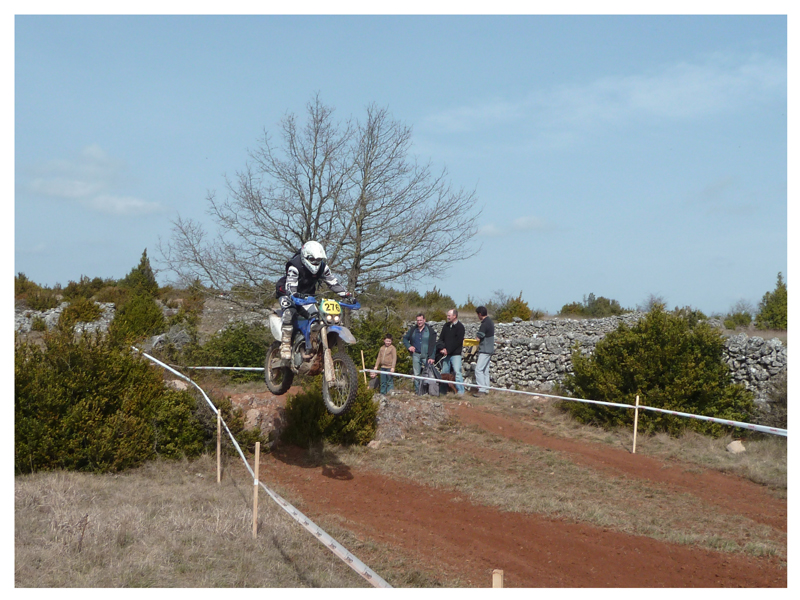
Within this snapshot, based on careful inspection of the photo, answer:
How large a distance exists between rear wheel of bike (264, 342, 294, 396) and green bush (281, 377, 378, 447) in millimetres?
2983

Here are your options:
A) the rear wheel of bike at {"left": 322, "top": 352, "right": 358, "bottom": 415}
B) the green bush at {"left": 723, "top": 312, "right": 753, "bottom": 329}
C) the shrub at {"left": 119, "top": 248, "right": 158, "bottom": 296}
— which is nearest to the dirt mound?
the rear wheel of bike at {"left": 322, "top": 352, "right": 358, "bottom": 415}

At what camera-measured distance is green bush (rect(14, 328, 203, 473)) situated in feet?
33.9

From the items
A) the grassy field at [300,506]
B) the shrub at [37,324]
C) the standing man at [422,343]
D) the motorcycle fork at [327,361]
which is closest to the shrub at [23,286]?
the shrub at [37,324]

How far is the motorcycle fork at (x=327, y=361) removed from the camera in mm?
8297

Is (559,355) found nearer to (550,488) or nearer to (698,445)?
(698,445)

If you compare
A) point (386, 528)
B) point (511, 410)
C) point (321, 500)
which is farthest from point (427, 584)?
point (511, 410)

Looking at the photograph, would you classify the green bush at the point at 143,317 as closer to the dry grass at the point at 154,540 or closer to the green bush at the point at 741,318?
the dry grass at the point at 154,540

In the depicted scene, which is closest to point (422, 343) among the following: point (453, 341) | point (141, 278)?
point (453, 341)

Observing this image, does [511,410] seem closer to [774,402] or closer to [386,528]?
[774,402]

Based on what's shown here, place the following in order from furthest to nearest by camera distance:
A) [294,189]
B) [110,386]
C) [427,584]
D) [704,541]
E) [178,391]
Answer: [294,189], [178,391], [110,386], [704,541], [427,584]

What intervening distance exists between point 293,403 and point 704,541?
7683 millimetres

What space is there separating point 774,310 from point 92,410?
99.8 ft

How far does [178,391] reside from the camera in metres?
12.1

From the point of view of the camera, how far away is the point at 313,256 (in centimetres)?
859
